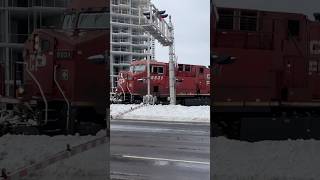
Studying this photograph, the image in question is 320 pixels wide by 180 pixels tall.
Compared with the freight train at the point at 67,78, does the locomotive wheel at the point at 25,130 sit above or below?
below

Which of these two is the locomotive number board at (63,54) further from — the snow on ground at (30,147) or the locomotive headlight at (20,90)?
the snow on ground at (30,147)

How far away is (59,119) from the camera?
4.61 m

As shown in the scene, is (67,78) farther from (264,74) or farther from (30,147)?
(264,74)

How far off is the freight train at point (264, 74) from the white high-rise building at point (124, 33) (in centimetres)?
105

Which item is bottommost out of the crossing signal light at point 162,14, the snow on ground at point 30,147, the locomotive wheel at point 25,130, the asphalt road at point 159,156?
the asphalt road at point 159,156

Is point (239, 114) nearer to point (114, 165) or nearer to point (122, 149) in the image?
point (114, 165)

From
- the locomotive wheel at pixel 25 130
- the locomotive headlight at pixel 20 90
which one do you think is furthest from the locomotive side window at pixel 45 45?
the locomotive wheel at pixel 25 130

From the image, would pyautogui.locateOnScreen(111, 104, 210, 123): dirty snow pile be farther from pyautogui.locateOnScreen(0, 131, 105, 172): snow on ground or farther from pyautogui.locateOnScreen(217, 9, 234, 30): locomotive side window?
pyautogui.locateOnScreen(217, 9, 234, 30): locomotive side window

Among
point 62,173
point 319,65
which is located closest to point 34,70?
point 62,173

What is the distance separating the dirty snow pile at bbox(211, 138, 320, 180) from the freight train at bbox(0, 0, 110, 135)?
3.97 ft

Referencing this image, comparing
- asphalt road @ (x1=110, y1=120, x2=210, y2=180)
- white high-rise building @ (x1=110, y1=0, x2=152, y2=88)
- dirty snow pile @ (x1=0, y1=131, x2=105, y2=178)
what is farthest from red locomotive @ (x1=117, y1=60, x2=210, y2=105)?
dirty snow pile @ (x1=0, y1=131, x2=105, y2=178)

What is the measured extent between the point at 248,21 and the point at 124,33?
1.40 metres

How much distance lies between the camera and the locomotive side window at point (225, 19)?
4241 mm

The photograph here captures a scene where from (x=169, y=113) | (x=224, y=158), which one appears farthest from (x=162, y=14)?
(x=169, y=113)
